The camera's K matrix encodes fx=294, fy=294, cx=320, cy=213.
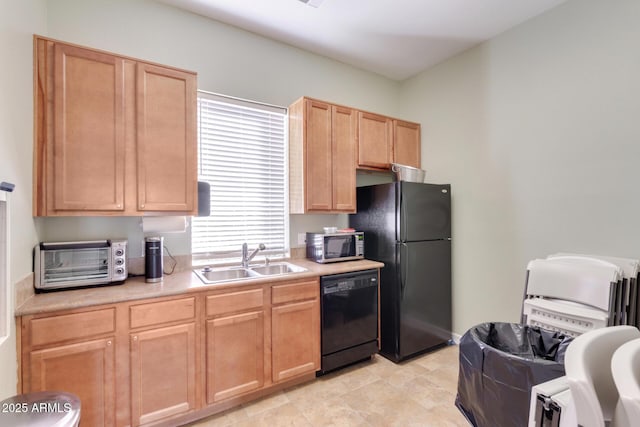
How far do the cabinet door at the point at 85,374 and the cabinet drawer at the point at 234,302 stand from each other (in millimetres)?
593

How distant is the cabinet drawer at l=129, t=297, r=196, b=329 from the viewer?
1814 millimetres

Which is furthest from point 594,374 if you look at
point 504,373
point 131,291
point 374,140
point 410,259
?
point 374,140

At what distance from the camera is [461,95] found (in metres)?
3.21

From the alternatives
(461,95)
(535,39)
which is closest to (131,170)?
(461,95)

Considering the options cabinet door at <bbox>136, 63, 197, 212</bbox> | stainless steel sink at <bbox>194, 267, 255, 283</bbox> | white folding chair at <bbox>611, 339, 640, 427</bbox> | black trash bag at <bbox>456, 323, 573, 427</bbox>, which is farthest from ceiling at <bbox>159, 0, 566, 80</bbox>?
white folding chair at <bbox>611, 339, 640, 427</bbox>

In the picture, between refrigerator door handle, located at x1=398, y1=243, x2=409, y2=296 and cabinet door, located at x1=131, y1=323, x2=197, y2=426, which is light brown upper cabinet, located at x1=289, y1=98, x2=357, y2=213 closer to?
refrigerator door handle, located at x1=398, y1=243, x2=409, y2=296

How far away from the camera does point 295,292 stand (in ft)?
7.88

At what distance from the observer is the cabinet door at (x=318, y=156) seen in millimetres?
2807

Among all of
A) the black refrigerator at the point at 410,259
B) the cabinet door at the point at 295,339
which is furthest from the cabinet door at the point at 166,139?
the black refrigerator at the point at 410,259

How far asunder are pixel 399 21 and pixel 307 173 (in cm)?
164

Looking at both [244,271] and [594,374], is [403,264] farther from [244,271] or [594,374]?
[594,374]

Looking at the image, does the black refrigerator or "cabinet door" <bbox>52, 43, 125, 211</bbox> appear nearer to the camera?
"cabinet door" <bbox>52, 43, 125, 211</bbox>

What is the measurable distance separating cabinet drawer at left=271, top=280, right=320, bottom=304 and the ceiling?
7.69 feet

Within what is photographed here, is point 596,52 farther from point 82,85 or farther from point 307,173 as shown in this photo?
point 82,85
